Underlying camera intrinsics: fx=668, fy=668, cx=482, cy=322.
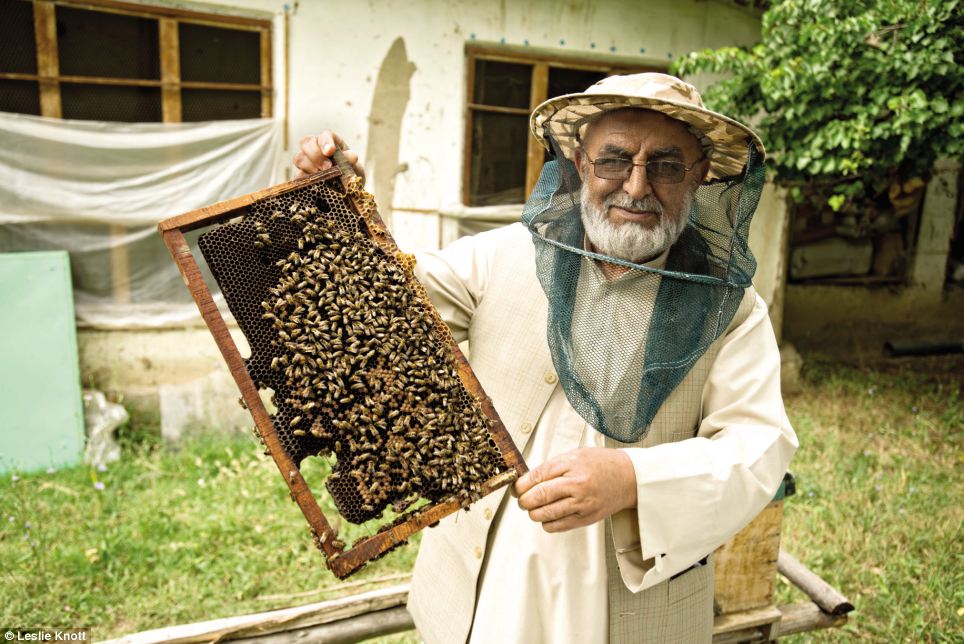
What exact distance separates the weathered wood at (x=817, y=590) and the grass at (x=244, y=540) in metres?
0.74

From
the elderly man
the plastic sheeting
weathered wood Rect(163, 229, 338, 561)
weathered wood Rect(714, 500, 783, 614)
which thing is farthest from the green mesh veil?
the plastic sheeting

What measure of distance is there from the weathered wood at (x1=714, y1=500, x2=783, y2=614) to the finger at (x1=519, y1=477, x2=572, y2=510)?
179 cm

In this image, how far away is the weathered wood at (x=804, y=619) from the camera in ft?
11.0

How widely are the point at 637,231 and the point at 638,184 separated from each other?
0.51 ft

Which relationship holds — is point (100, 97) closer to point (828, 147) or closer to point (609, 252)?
point (609, 252)

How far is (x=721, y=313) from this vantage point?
6.70ft

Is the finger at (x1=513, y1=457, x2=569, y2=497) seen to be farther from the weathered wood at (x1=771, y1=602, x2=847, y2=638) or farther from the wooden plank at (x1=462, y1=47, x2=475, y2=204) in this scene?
the wooden plank at (x1=462, y1=47, x2=475, y2=204)

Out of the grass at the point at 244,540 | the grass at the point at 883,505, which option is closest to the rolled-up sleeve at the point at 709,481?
the grass at the point at 244,540

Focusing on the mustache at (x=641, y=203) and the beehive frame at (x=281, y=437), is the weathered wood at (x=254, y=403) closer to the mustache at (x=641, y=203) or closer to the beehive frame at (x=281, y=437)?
the beehive frame at (x=281, y=437)

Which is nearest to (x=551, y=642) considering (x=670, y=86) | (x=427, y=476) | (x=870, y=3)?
(x=427, y=476)

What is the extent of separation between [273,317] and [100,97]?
497 cm

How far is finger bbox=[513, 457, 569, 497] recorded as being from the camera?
180 centimetres

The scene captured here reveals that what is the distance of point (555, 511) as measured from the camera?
178cm

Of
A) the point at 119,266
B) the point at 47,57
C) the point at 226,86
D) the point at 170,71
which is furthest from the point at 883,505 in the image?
the point at 47,57
